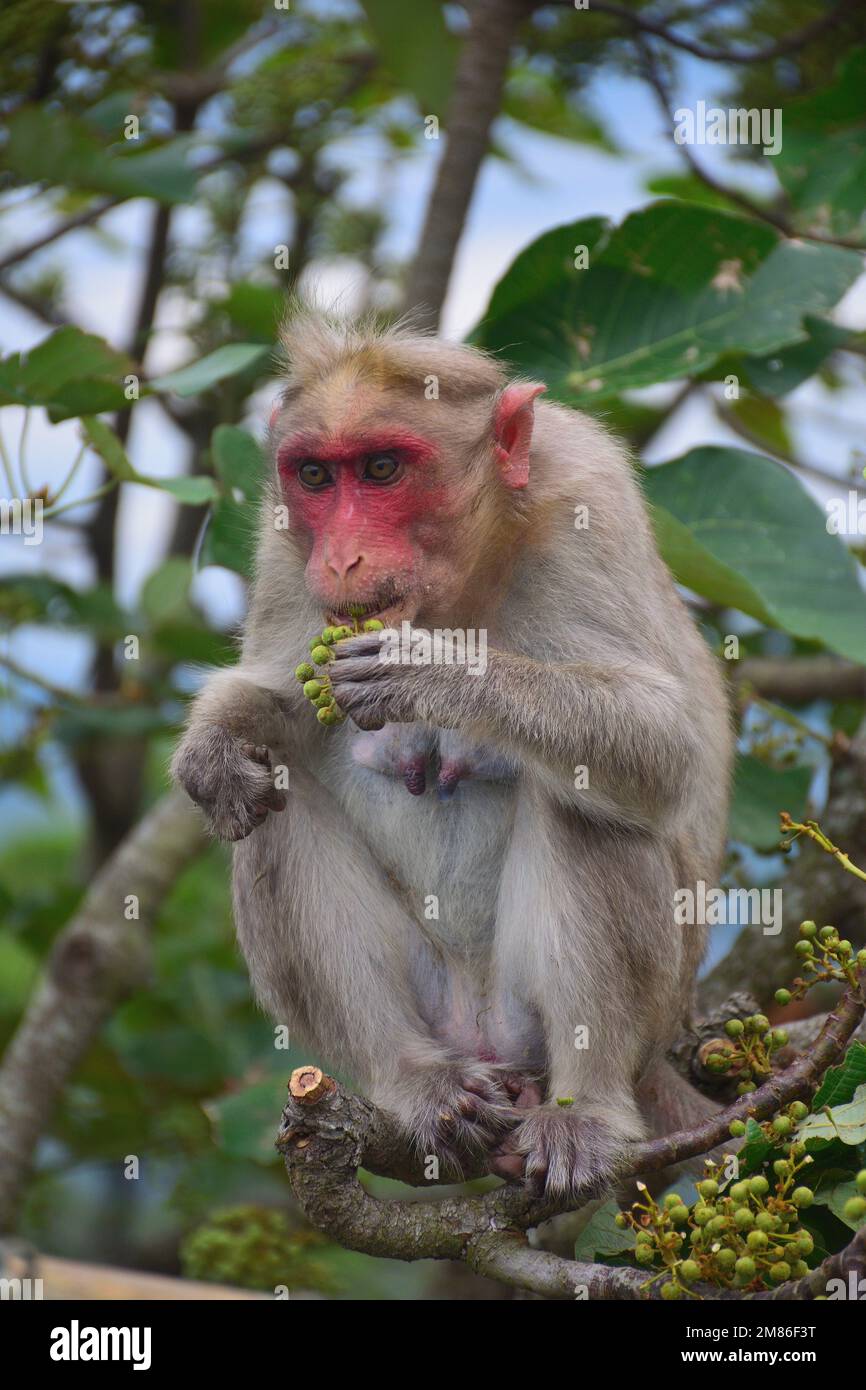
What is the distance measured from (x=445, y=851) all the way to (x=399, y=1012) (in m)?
0.58

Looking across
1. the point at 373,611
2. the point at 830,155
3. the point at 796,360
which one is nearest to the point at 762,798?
the point at 796,360

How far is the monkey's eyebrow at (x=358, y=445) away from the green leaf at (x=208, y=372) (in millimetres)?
946

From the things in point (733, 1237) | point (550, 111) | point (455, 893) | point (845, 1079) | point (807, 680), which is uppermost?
point (550, 111)

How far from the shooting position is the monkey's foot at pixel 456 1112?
486cm

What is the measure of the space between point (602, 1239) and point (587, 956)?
884 millimetres

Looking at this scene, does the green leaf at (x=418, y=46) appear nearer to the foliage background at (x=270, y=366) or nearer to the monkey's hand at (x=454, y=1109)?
the foliage background at (x=270, y=366)

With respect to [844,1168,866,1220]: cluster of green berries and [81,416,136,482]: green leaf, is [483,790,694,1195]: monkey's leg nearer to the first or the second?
[844,1168,866,1220]: cluster of green berries

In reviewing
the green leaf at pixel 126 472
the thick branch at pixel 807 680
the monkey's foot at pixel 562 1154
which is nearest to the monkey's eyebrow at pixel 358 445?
the green leaf at pixel 126 472

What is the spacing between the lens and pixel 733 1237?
11.5 ft

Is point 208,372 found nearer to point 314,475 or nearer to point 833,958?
point 314,475

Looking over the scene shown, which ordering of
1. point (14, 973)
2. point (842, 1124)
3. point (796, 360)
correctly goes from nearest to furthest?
point (842, 1124)
point (796, 360)
point (14, 973)

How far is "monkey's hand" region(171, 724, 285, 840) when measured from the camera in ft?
16.8

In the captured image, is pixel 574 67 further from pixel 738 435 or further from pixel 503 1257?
pixel 503 1257

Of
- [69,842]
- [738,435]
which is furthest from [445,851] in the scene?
Result: [69,842]
